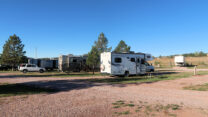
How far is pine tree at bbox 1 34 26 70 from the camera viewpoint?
33.2 meters

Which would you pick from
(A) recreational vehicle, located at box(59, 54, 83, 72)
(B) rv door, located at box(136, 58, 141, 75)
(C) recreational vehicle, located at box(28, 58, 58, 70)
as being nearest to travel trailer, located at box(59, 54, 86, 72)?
(A) recreational vehicle, located at box(59, 54, 83, 72)

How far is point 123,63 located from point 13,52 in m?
27.8

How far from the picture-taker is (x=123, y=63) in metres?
17.5

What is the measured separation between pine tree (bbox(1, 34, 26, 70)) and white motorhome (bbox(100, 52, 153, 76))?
81.4 feet

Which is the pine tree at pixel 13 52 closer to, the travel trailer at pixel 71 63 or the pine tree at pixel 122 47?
the travel trailer at pixel 71 63

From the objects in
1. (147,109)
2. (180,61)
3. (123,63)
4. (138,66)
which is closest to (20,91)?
(147,109)

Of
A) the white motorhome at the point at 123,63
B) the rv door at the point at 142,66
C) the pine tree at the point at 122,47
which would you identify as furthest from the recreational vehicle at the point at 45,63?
the rv door at the point at 142,66

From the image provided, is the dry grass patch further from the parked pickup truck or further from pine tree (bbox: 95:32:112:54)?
pine tree (bbox: 95:32:112:54)

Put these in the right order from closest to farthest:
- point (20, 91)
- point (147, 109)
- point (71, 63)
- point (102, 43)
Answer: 1. point (147, 109)
2. point (20, 91)
3. point (71, 63)
4. point (102, 43)

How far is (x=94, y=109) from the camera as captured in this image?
5398mm

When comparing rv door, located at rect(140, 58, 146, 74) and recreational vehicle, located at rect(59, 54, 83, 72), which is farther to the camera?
recreational vehicle, located at rect(59, 54, 83, 72)

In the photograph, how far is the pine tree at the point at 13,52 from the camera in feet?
109

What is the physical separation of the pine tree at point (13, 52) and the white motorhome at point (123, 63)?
24.8 metres

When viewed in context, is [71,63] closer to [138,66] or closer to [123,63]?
[123,63]
